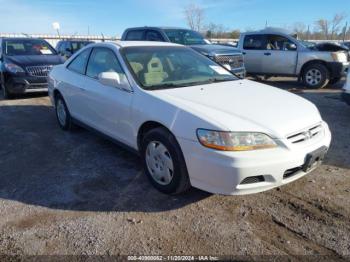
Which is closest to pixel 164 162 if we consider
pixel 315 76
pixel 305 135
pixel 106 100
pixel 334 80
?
pixel 106 100

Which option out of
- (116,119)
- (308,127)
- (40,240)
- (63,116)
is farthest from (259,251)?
(63,116)

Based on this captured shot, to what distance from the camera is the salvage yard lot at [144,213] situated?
9.20 feet

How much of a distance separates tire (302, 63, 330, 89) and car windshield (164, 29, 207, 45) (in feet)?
11.0

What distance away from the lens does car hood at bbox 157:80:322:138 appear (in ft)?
9.89

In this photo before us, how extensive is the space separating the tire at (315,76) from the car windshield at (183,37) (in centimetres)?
336

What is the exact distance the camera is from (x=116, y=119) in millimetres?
4141

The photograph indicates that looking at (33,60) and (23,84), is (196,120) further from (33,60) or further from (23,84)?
(33,60)

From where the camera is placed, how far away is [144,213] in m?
3.30

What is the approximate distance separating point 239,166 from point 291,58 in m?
8.71

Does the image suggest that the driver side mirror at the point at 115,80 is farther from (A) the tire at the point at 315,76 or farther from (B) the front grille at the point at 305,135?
(A) the tire at the point at 315,76

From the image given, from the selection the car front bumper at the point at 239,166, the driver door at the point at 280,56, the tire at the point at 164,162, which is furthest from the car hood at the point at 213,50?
the car front bumper at the point at 239,166

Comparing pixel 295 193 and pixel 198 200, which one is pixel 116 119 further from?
pixel 295 193

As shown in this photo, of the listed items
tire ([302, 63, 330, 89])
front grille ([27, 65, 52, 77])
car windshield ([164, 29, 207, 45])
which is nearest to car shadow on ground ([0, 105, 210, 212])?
front grille ([27, 65, 52, 77])

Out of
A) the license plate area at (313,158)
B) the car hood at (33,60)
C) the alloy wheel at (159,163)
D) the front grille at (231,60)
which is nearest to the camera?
the license plate area at (313,158)
